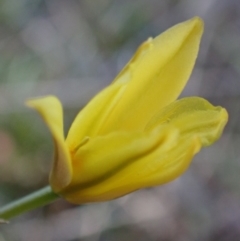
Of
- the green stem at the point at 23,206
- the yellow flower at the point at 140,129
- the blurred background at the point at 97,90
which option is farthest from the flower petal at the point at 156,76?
the blurred background at the point at 97,90

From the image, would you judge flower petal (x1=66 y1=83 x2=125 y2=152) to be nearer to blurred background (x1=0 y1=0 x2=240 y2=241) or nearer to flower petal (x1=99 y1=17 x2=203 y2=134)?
flower petal (x1=99 y1=17 x2=203 y2=134)

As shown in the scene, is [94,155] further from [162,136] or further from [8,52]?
[8,52]

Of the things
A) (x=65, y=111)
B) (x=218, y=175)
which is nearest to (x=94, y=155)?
(x=65, y=111)

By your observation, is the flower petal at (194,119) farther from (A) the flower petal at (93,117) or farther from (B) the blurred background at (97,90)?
(B) the blurred background at (97,90)

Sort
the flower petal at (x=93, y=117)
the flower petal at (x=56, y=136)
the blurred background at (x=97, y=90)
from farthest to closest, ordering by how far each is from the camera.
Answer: the blurred background at (x=97, y=90) → the flower petal at (x=93, y=117) → the flower petal at (x=56, y=136)

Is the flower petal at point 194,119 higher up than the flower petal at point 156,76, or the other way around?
the flower petal at point 156,76

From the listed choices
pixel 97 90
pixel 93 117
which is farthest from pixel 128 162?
pixel 97 90
